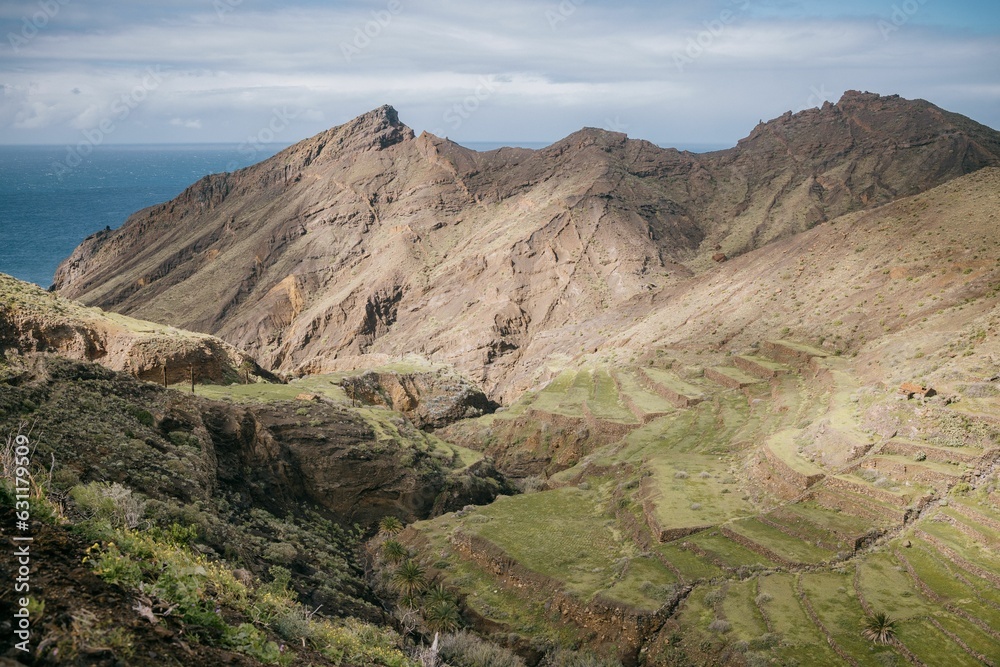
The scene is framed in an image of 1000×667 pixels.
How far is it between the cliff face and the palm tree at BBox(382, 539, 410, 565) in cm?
4350

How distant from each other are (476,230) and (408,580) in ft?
273

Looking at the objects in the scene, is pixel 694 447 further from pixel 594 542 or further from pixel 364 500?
pixel 364 500

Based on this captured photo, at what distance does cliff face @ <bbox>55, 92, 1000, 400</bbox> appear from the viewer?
3546 inches

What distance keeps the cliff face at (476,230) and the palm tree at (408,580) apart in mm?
46180

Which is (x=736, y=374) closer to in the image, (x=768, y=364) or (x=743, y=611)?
(x=768, y=364)

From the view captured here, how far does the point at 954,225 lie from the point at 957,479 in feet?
128

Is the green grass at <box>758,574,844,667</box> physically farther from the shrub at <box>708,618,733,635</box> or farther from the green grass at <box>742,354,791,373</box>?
the green grass at <box>742,354,791,373</box>

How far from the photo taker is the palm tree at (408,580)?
28.0 metres

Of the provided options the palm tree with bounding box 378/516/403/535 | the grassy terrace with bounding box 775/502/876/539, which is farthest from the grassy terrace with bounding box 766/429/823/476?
the palm tree with bounding box 378/516/403/535

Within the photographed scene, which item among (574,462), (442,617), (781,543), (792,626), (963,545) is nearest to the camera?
(792,626)

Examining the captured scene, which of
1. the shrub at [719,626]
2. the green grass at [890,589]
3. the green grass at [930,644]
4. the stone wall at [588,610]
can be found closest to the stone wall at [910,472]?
the green grass at [890,589]

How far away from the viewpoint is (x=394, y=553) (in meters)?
30.8

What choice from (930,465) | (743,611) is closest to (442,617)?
(743,611)

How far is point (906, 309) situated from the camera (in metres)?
48.7
